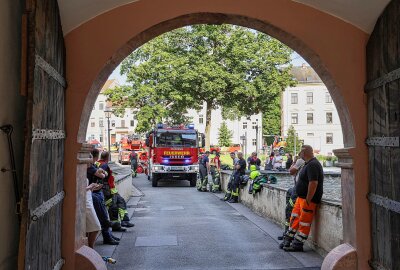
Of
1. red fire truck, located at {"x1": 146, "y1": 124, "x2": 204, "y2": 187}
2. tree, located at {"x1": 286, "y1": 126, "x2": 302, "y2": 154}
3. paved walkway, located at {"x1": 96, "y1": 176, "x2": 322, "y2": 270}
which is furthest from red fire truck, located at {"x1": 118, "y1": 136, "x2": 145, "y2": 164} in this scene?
paved walkway, located at {"x1": 96, "y1": 176, "x2": 322, "y2": 270}

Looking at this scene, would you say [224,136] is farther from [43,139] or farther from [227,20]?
[43,139]

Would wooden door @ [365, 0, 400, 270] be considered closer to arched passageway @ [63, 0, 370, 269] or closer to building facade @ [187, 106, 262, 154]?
arched passageway @ [63, 0, 370, 269]

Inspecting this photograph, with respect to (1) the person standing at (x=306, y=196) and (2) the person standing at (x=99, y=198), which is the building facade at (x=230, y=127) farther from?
(1) the person standing at (x=306, y=196)

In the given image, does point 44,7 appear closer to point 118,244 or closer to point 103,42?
point 103,42

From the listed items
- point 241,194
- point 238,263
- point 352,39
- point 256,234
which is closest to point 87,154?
point 238,263

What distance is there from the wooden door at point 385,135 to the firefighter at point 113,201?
4.78m

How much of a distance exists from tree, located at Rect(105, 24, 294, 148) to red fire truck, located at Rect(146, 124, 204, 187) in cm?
681

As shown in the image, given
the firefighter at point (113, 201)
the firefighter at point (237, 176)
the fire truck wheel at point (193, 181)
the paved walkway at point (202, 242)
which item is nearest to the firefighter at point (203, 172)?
the fire truck wheel at point (193, 181)

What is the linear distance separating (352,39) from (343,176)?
164 centimetres

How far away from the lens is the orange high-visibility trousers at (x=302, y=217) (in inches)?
293

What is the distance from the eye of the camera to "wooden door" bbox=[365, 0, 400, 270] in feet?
15.0

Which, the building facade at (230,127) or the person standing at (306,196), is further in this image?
the building facade at (230,127)

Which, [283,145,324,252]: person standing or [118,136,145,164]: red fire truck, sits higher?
[118,136,145,164]: red fire truck

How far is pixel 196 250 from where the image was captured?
8008 millimetres
